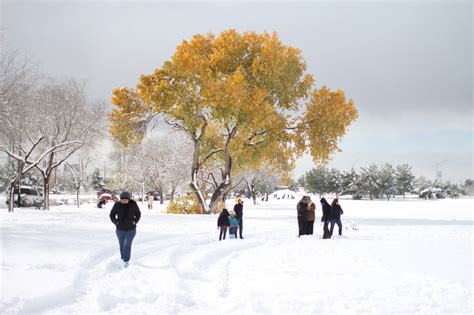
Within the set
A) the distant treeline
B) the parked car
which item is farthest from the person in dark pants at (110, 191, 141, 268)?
the distant treeline

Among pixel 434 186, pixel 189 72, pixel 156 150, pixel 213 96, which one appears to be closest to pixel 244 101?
pixel 213 96

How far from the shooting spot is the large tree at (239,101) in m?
30.9

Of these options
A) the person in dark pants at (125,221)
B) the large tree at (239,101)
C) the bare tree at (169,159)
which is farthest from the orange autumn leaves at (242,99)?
the bare tree at (169,159)

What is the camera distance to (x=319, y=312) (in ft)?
22.7

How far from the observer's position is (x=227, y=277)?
9.87 m

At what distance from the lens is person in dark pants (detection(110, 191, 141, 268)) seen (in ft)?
35.7

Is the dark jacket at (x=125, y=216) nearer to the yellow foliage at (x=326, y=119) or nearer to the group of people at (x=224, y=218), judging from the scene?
the group of people at (x=224, y=218)

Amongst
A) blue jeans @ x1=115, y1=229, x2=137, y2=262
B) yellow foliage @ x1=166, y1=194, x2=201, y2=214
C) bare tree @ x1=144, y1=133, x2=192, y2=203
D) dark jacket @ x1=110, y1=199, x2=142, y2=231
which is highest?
bare tree @ x1=144, y1=133, x2=192, y2=203

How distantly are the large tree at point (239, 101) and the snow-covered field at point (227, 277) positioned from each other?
52.0 ft

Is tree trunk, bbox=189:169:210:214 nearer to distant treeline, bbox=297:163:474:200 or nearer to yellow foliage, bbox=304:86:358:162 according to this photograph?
yellow foliage, bbox=304:86:358:162

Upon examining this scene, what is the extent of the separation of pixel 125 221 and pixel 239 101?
20105mm

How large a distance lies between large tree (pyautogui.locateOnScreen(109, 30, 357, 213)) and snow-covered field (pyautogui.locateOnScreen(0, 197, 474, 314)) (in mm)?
15846

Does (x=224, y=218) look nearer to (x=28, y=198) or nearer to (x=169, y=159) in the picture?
(x=28, y=198)

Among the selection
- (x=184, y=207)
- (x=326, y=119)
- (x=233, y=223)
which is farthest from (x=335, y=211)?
(x=184, y=207)
